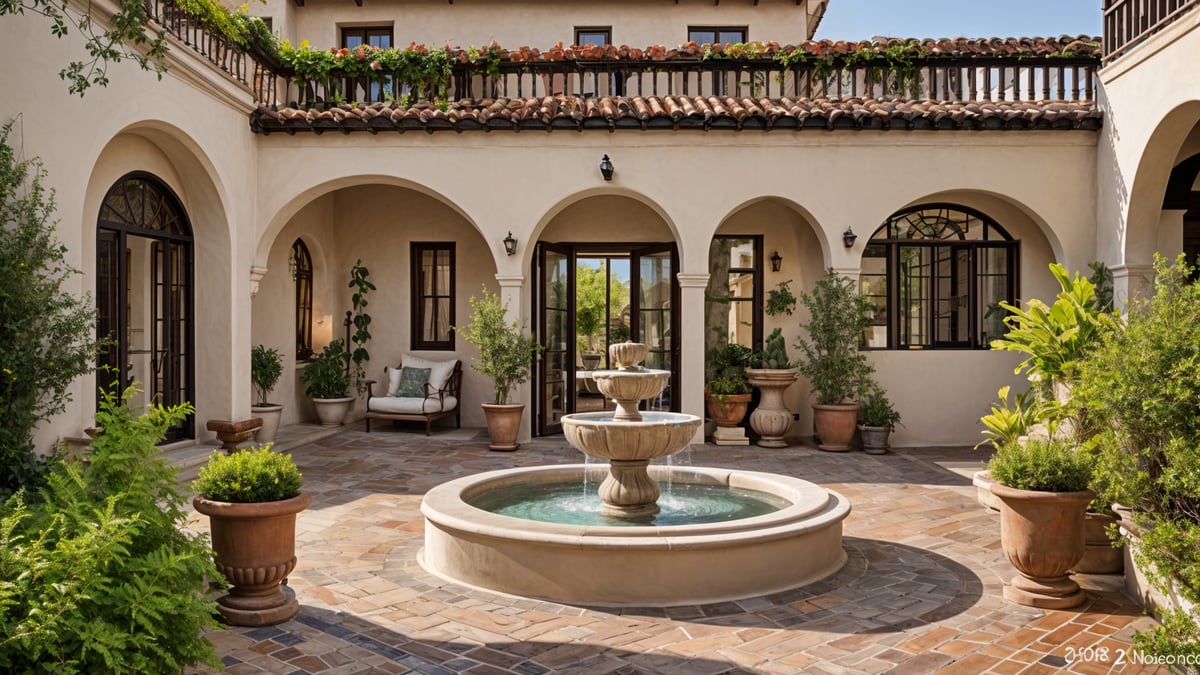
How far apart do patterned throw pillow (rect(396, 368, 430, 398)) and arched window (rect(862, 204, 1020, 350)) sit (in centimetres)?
654

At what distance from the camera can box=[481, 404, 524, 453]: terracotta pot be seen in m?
10.4

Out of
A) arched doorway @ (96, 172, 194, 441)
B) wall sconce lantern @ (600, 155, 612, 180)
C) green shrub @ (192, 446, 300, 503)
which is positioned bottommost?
green shrub @ (192, 446, 300, 503)

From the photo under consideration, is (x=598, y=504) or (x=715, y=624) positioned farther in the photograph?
(x=598, y=504)

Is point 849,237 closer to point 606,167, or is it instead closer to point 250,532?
point 606,167

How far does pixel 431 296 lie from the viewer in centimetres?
1302

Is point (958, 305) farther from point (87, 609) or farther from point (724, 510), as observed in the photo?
point (87, 609)

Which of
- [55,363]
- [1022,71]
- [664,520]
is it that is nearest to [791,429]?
[1022,71]

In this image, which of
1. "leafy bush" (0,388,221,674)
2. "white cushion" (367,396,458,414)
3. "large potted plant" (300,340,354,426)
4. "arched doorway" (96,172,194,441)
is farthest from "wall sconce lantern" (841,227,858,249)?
"leafy bush" (0,388,221,674)

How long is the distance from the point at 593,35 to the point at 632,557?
38.7 ft

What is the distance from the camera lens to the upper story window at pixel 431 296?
13.0 m

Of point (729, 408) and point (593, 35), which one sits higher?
point (593, 35)

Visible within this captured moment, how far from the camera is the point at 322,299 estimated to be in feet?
42.4

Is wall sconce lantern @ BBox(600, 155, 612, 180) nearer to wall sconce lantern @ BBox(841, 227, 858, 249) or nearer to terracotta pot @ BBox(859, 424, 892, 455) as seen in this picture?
wall sconce lantern @ BBox(841, 227, 858, 249)

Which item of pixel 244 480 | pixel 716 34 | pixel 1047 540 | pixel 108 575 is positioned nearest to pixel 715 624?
pixel 1047 540
